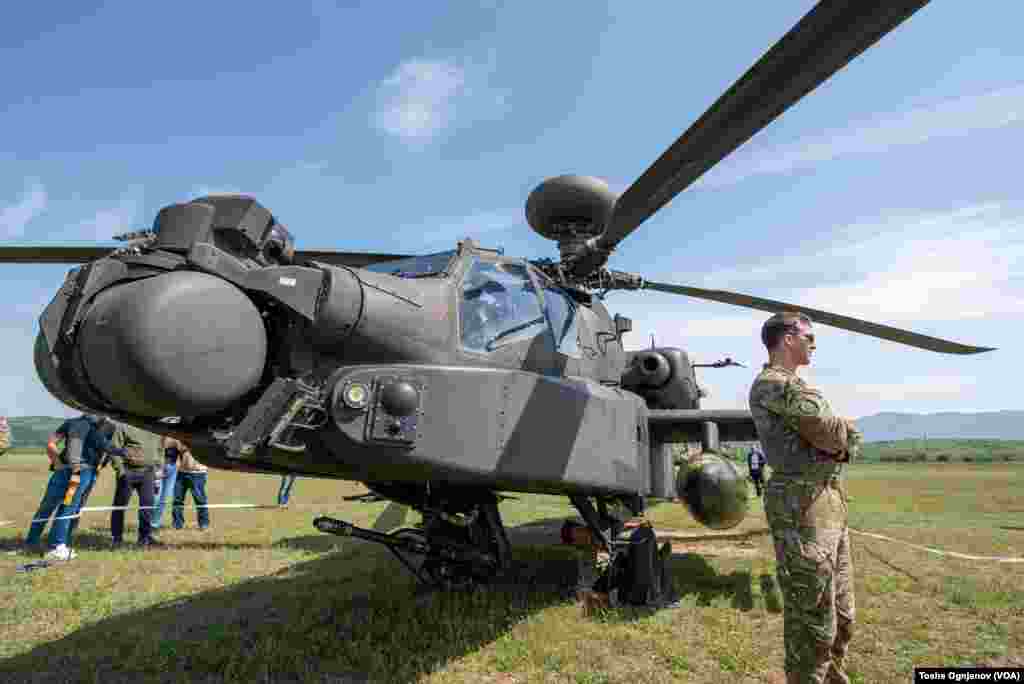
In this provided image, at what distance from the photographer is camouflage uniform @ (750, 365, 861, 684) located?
8.95ft

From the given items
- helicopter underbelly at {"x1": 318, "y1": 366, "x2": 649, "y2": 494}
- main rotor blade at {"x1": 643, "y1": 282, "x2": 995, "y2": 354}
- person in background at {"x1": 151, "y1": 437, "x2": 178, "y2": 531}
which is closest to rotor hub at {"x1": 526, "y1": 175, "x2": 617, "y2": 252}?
main rotor blade at {"x1": 643, "y1": 282, "x2": 995, "y2": 354}

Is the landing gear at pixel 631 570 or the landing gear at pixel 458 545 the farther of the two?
the landing gear at pixel 631 570

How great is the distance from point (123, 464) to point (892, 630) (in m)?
9.85

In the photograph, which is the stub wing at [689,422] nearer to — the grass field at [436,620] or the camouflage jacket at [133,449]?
the grass field at [436,620]

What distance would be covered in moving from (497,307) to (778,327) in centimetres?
168

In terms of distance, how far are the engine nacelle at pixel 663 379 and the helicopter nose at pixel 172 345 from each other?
208 inches

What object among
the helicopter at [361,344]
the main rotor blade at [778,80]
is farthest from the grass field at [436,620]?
the main rotor blade at [778,80]

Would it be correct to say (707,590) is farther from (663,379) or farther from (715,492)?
(663,379)

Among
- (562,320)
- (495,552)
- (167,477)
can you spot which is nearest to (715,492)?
(495,552)

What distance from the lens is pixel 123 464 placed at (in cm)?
920

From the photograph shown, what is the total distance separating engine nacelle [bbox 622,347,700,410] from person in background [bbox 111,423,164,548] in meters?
7.08

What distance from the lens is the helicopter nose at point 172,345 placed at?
244 cm

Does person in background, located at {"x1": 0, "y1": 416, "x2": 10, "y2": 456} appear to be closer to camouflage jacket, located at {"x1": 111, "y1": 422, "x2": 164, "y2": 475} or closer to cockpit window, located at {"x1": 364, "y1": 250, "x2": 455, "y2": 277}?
camouflage jacket, located at {"x1": 111, "y1": 422, "x2": 164, "y2": 475}

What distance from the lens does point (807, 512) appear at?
2.84 meters
